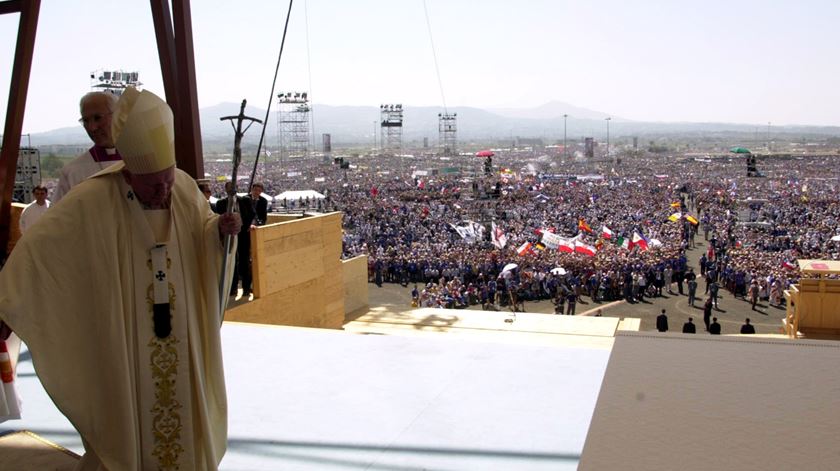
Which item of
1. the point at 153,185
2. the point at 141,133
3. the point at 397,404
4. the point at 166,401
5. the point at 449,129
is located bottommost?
the point at 397,404

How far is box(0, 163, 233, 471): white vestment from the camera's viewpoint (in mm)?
2158

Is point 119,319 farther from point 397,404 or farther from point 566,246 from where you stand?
point 566,246

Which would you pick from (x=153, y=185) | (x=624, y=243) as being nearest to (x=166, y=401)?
(x=153, y=185)

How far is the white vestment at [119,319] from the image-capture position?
216cm

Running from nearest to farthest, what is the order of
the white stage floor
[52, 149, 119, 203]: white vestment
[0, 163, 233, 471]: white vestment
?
[0, 163, 233, 471]: white vestment, the white stage floor, [52, 149, 119, 203]: white vestment

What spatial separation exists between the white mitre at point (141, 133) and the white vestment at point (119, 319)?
0.50 feet

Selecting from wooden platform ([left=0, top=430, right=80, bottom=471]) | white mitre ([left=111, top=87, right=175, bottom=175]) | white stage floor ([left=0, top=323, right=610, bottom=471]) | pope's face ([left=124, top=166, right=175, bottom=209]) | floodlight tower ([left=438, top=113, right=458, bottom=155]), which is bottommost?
white stage floor ([left=0, top=323, right=610, bottom=471])

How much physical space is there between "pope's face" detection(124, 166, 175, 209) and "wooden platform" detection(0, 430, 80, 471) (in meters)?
1.22

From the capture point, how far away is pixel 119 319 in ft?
7.29

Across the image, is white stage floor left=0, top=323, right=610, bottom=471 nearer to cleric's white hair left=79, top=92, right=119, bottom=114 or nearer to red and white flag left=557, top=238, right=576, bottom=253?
cleric's white hair left=79, top=92, right=119, bottom=114

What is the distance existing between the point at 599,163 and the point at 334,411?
111516 mm

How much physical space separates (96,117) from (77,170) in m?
→ 0.39


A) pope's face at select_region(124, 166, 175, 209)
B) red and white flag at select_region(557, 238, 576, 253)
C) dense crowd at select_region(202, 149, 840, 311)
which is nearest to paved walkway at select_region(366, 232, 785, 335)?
dense crowd at select_region(202, 149, 840, 311)

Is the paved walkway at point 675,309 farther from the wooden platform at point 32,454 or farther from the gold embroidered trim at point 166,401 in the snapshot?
the gold embroidered trim at point 166,401
